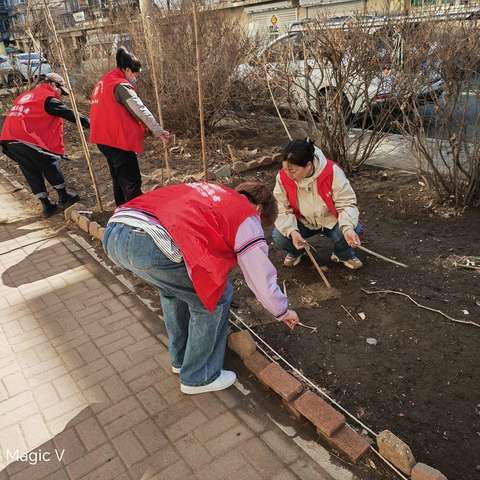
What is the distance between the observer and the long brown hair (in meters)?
2.33

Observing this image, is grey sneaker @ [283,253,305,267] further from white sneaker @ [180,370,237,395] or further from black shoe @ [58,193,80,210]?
black shoe @ [58,193,80,210]

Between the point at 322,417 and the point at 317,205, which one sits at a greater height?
the point at 317,205

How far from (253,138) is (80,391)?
5.51m

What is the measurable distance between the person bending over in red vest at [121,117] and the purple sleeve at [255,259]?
2.45 meters

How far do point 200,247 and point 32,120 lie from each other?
360 centimetres

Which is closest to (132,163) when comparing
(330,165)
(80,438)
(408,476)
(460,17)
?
(330,165)

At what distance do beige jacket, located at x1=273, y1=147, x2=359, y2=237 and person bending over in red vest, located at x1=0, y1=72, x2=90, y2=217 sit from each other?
2.63 meters

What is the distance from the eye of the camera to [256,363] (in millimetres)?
2705

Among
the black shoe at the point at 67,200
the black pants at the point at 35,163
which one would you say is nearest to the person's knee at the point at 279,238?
the black pants at the point at 35,163

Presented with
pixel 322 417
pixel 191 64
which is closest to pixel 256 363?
pixel 322 417

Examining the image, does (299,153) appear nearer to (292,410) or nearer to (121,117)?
(292,410)

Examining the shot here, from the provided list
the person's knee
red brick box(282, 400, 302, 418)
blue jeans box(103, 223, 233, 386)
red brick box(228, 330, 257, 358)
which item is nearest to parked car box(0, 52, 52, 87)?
the person's knee

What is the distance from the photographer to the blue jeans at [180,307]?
2285 mm

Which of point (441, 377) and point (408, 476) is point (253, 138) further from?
point (408, 476)
